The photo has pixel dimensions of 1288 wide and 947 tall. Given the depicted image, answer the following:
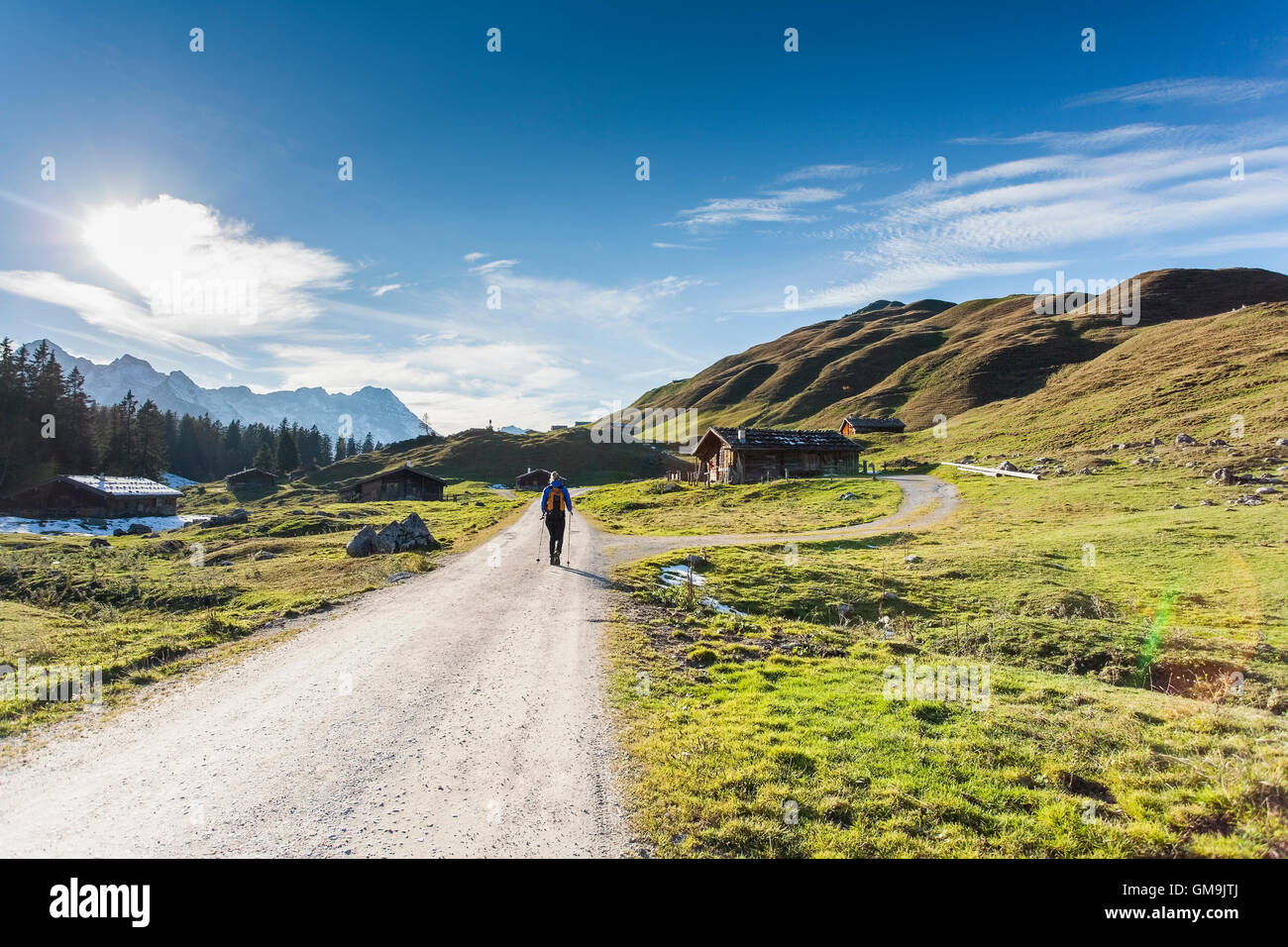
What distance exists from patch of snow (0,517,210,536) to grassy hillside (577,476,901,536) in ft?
178

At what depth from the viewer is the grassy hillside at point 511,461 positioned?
427 feet

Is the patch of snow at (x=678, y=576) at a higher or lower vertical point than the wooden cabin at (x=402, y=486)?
lower

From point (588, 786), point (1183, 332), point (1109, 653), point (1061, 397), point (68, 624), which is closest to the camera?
point (588, 786)

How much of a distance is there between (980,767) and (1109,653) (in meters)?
9.43

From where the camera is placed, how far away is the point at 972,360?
135 metres

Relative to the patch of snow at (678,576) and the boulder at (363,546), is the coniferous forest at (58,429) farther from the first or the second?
the patch of snow at (678,576)

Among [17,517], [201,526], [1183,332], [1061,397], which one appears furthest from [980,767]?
[1183,332]

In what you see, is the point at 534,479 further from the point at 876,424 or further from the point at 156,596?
the point at 156,596

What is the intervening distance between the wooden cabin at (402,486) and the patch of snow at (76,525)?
79.3 feet

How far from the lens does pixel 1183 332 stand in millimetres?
90000

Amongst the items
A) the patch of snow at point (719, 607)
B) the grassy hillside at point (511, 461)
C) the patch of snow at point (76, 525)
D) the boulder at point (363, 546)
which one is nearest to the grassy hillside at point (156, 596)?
the boulder at point (363, 546)

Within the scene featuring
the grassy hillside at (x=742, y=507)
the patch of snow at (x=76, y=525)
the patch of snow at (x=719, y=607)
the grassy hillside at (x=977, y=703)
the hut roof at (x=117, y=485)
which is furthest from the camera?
the hut roof at (x=117, y=485)

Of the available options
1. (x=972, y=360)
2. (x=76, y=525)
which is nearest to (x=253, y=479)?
(x=76, y=525)
